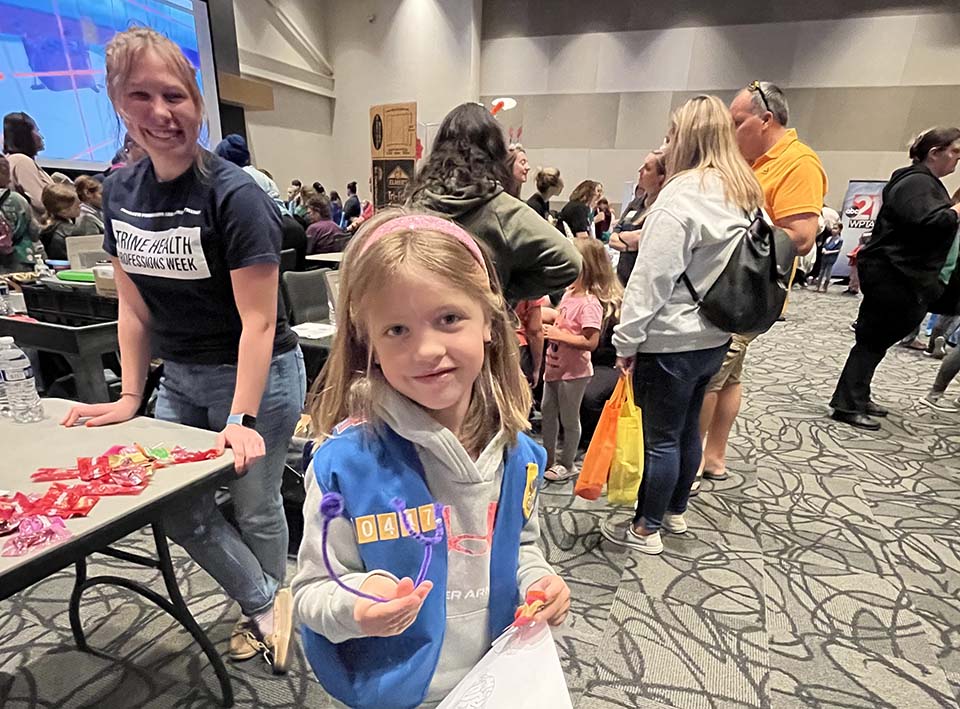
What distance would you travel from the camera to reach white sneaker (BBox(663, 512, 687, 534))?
220cm

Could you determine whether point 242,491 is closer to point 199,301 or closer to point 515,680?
point 199,301

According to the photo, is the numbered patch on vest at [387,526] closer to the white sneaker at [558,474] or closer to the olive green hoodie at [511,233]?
the olive green hoodie at [511,233]

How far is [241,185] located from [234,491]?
2.55 ft

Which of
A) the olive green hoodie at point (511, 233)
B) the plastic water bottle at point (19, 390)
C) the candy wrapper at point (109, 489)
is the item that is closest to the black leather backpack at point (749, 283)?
the olive green hoodie at point (511, 233)

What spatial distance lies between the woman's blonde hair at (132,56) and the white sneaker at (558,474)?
213cm

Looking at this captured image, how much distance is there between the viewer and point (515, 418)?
824 mm

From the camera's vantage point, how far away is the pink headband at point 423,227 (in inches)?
28.6

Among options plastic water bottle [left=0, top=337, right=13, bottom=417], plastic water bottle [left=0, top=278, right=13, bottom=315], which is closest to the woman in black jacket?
plastic water bottle [left=0, top=337, right=13, bottom=417]

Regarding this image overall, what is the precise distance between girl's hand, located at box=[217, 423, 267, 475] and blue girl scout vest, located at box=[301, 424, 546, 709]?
48 centimetres

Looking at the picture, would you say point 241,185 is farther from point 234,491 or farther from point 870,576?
point 870,576

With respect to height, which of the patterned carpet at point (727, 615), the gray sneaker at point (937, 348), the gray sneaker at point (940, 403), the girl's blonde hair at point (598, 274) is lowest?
the patterned carpet at point (727, 615)

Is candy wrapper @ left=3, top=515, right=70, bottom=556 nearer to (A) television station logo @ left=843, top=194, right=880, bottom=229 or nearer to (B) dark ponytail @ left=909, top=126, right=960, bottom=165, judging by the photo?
→ (B) dark ponytail @ left=909, top=126, right=960, bottom=165

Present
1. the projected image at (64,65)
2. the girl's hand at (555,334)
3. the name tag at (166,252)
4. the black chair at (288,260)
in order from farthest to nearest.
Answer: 1. the projected image at (64,65)
2. the black chair at (288,260)
3. the girl's hand at (555,334)
4. the name tag at (166,252)

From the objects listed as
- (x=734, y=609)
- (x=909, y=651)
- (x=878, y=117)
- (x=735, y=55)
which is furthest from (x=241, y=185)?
(x=878, y=117)
